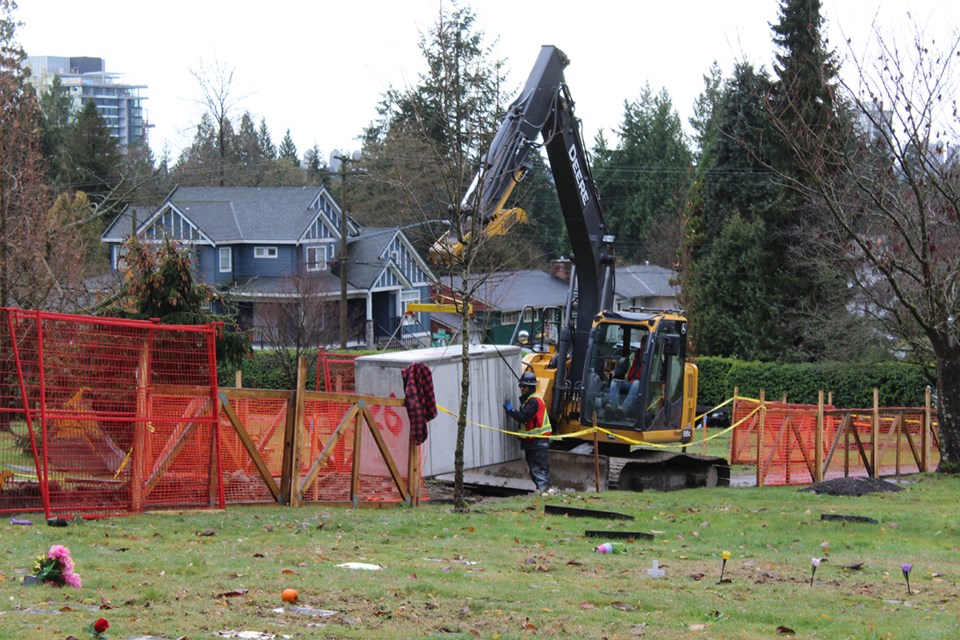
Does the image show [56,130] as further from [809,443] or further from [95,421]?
[95,421]

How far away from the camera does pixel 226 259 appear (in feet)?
176

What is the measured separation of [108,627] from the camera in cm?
670

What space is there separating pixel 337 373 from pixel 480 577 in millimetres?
11983

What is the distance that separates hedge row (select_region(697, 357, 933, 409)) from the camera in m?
36.2

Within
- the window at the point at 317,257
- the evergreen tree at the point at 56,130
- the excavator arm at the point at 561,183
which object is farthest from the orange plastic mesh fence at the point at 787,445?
the window at the point at 317,257

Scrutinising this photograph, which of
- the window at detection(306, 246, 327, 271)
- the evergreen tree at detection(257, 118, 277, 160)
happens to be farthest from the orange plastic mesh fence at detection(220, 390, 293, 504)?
the evergreen tree at detection(257, 118, 277, 160)

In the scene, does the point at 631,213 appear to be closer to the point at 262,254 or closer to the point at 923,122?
the point at 262,254

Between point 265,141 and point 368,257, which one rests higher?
point 265,141

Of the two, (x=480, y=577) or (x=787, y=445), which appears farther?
(x=787, y=445)

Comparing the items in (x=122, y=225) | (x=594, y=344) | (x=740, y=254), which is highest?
(x=122, y=225)

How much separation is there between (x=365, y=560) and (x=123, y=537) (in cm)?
258

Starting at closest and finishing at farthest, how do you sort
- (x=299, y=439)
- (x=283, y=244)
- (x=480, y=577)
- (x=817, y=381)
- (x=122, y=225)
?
1. (x=480, y=577)
2. (x=299, y=439)
3. (x=817, y=381)
4. (x=283, y=244)
5. (x=122, y=225)

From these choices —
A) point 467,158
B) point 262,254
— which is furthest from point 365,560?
point 262,254

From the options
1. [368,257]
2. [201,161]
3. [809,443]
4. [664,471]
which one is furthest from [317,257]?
[664,471]
